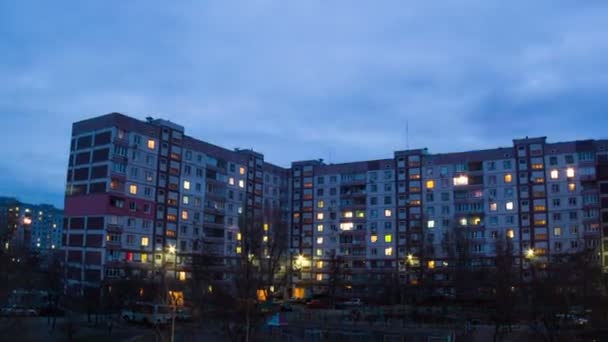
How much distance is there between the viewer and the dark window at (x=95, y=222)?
90.6 m

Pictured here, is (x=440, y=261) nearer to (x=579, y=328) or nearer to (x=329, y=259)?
(x=329, y=259)

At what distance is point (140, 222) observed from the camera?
96.6 m

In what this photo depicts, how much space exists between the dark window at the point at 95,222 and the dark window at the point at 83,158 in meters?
9.81

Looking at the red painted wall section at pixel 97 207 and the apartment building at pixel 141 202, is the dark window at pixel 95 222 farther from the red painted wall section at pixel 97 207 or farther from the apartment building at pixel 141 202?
the red painted wall section at pixel 97 207

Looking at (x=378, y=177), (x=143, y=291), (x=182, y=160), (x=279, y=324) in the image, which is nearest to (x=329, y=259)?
(x=378, y=177)

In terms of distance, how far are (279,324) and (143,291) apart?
29.0 metres

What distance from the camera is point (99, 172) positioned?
93.4 m

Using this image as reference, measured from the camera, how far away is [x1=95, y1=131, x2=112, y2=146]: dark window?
3695 inches

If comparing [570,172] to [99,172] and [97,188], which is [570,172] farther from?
[97,188]

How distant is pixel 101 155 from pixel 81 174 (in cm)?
501

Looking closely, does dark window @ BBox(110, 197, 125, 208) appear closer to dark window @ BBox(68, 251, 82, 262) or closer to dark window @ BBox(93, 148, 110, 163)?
dark window @ BBox(93, 148, 110, 163)

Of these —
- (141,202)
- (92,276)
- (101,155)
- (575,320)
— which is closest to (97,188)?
(101,155)

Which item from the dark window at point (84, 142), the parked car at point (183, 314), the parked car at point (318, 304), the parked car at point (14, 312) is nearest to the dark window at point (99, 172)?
the dark window at point (84, 142)

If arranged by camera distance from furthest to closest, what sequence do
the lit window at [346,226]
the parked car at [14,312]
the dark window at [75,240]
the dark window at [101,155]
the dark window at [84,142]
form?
the lit window at [346,226]
the dark window at [84,142]
the dark window at [101,155]
the dark window at [75,240]
the parked car at [14,312]
